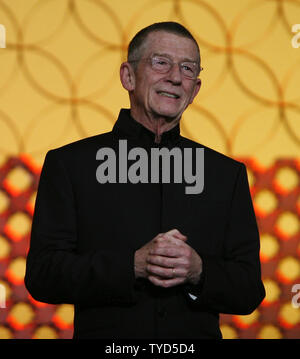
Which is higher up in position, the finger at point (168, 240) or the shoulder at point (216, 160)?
the shoulder at point (216, 160)

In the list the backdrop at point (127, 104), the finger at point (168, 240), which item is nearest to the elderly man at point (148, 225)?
the finger at point (168, 240)

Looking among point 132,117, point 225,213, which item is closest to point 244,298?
point 225,213

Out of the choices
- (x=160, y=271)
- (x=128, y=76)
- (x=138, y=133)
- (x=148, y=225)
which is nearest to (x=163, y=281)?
(x=160, y=271)

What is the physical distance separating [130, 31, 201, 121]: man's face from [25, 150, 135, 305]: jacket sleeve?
0.21 m

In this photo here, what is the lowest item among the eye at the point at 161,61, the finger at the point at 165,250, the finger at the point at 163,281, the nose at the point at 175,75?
the finger at the point at 163,281

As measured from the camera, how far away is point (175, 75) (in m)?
1.10

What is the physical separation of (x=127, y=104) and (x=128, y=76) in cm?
93

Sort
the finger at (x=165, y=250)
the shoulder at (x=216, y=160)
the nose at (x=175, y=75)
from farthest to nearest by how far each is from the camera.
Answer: the shoulder at (x=216, y=160) < the nose at (x=175, y=75) < the finger at (x=165, y=250)

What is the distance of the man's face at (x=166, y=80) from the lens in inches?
43.8

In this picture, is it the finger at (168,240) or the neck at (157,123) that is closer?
the finger at (168,240)

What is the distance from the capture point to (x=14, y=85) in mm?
2053

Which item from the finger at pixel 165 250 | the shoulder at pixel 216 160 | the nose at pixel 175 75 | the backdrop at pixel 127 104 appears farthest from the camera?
the backdrop at pixel 127 104

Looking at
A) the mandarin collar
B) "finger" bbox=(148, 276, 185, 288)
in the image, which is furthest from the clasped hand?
the mandarin collar

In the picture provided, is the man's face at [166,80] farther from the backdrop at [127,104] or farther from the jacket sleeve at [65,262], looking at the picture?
the backdrop at [127,104]
